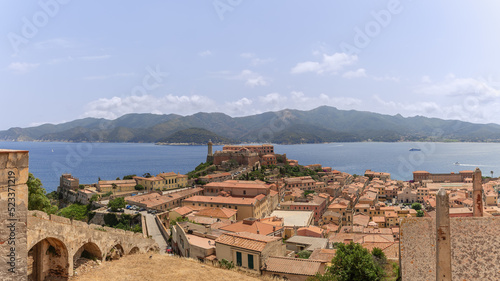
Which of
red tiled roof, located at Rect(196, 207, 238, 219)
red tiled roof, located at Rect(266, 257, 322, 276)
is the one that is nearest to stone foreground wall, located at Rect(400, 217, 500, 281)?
red tiled roof, located at Rect(266, 257, 322, 276)

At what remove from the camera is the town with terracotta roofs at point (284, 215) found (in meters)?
9.38

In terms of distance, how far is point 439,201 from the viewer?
20.4 feet

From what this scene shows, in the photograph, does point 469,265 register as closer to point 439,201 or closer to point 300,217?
point 439,201

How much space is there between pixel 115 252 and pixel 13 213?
10.1m

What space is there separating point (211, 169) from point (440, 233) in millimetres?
62988

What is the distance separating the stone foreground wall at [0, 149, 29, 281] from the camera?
5.87 metres

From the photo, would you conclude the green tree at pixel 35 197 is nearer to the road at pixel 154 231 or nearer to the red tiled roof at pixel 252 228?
the road at pixel 154 231

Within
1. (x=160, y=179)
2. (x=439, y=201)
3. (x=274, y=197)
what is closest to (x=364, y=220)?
(x=274, y=197)

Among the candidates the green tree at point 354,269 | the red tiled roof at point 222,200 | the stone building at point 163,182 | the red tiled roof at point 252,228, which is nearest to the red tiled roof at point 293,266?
the green tree at point 354,269

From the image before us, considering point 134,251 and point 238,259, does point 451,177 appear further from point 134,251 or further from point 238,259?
point 134,251

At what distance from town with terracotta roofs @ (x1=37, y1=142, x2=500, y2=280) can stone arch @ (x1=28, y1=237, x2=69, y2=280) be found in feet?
2.70

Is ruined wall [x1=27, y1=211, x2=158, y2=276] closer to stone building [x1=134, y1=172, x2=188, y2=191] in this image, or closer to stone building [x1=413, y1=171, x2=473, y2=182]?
stone building [x1=134, y1=172, x2=188, y2=191]

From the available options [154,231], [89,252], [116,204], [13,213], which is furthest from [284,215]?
[13,213]

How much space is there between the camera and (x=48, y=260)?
11.1m
